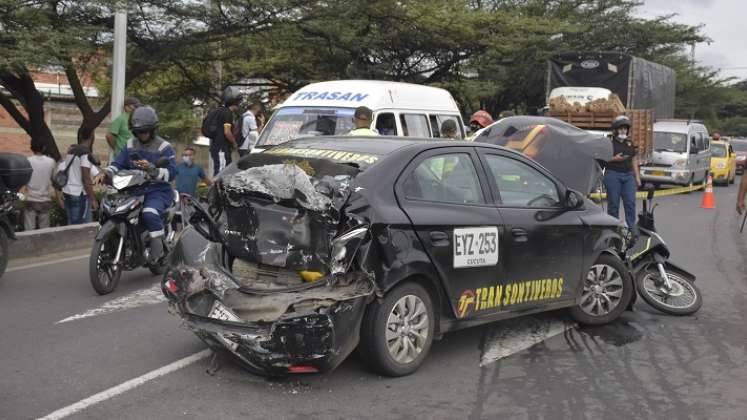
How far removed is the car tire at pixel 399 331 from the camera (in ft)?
16.3

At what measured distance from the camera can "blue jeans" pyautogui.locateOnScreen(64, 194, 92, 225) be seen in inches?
419

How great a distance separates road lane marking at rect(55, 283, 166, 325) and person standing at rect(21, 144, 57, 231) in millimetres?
3525

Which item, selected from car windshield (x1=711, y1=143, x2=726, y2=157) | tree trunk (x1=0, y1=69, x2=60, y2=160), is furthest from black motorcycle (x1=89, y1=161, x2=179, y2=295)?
car windshield (x1=711, y1=143, x2=726, y2=157)

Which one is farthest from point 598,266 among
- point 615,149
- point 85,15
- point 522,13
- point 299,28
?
point 522,13

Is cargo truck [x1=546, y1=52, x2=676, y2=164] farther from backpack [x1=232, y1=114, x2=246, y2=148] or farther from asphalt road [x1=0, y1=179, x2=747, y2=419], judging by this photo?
asphalt road [x1=0, y1=179, x2=747, y2=419]

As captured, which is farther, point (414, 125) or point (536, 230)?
point (414, 125)

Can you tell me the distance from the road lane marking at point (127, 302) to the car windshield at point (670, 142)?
1874 centimetres

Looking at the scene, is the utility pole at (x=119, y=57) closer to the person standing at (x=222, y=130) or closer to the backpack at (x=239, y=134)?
the person standing at (x=222, y=130)

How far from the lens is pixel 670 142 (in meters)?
23.3

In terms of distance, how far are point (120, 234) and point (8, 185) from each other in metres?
1.40

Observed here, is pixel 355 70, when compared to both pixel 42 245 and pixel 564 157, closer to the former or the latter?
pixel 564 157

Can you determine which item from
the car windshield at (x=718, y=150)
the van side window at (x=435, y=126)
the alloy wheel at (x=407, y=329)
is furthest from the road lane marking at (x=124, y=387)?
the car windshield at (x=718, y=150)

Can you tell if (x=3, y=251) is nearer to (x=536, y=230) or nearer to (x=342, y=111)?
(x=342, y=111)

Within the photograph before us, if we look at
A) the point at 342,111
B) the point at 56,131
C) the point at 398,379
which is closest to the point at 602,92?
the point at 342,111
